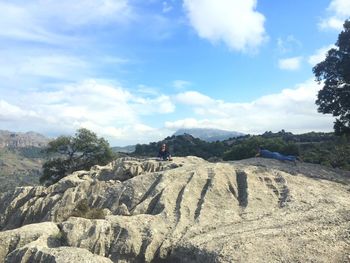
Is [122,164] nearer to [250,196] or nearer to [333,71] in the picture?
[250,196]

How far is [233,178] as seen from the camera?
110 ft

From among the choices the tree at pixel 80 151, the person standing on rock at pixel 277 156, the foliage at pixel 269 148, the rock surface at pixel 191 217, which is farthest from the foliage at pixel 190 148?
the rock surface at pixel 191 217

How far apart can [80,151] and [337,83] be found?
45.7 m

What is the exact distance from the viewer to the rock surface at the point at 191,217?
22109mm

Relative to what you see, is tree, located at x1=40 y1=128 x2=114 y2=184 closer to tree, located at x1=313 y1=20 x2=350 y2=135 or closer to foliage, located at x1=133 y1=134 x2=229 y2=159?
foliage, located at x1=133 y1=134 x2=229 y2=159

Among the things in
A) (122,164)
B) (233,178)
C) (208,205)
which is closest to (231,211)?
(208,205)

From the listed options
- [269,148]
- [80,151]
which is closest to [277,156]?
[269,148]

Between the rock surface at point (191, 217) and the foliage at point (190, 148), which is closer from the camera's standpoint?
the rock surface at point (191, 217)

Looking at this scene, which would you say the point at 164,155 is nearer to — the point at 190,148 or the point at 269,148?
the point at 269,148

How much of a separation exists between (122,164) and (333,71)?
1110 inches

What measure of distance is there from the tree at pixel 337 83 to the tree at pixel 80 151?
39.7 metres

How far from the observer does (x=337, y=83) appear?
54.7 metres

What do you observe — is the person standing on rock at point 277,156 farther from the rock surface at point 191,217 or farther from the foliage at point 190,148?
the foliage at point 190,148

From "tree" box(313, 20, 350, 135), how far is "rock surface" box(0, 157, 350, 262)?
52.6 feet
